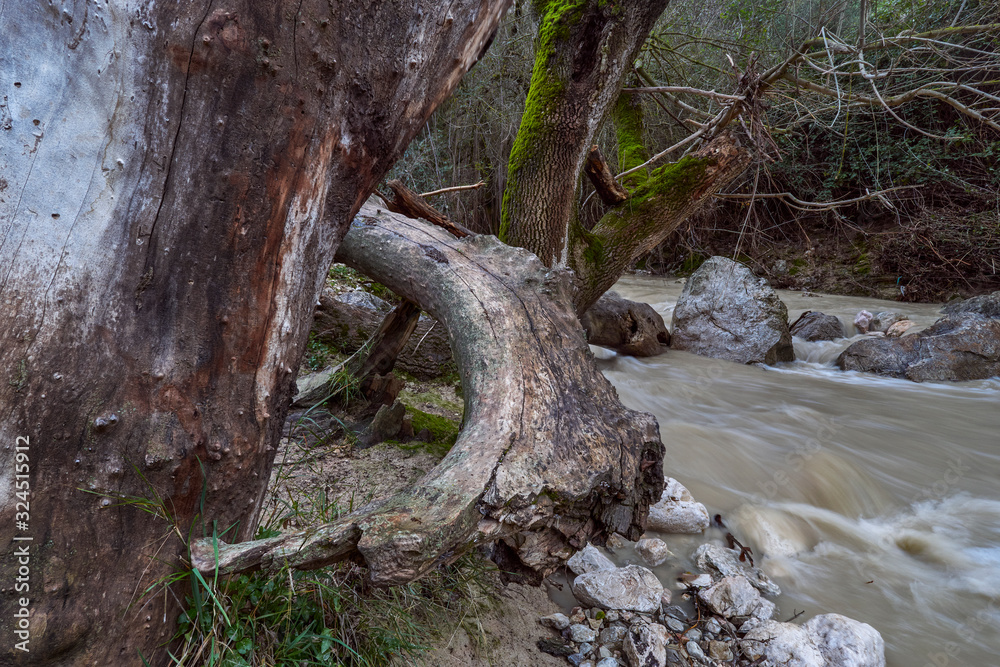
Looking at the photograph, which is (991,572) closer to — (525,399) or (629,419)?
(629,419)

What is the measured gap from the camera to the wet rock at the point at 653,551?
249cm

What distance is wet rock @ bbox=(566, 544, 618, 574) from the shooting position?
222cm

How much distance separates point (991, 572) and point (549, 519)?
2.69 meters

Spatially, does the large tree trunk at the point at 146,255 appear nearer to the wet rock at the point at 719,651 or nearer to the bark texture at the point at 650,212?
the wet rock at the point at 719,651

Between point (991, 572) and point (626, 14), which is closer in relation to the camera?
point (991, 572)

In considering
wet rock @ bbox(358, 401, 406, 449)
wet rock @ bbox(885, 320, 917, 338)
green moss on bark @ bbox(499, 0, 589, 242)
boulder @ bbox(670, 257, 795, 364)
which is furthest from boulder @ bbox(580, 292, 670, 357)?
wet rock @ bbox(885, 320, 917, 338)

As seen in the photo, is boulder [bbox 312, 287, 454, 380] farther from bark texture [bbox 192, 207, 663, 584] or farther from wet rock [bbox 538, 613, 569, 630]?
wet rock [bbox 538, 613, 569, 630]

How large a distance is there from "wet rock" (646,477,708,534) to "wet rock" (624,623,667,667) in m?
0.78

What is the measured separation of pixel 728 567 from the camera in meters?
2.45

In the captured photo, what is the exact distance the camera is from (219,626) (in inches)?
54.4

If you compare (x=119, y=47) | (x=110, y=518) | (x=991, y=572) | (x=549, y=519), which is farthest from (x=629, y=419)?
(x=991, y=572)

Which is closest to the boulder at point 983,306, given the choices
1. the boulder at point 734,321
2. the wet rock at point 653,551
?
the boulder at point 734,321

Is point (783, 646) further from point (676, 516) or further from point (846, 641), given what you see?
point (676, 516)

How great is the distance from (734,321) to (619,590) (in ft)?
16.4
